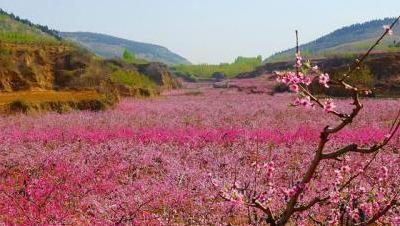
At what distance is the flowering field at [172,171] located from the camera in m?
8.78

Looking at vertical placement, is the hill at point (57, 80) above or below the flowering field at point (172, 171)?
above

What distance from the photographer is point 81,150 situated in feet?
58.5

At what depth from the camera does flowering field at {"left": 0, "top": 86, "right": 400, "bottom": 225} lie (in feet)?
28.8

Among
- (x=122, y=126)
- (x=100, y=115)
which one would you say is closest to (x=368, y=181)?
(x=122, y=126)

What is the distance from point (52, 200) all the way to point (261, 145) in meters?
9.25

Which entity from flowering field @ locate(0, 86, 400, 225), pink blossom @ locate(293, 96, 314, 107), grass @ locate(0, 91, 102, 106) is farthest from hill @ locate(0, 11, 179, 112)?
pink blossom @ locate(293, 96, 314, 107)

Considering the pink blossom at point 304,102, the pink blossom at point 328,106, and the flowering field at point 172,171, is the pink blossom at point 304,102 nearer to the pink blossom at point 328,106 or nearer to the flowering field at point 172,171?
the pink blossom at point 328,106

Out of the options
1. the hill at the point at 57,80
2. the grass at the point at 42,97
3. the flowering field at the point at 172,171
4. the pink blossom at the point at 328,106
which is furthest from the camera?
the hill at the point at 57,80

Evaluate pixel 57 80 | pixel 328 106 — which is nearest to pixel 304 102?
pixel 328 106

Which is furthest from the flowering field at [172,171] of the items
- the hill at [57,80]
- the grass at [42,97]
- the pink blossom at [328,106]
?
the hill at [57,80]

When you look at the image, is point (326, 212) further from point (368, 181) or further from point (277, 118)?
point (277, 118)

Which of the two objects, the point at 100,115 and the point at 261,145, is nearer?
the point at 261,145

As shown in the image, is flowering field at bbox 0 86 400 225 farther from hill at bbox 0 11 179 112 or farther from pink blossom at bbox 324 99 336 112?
hill at bbox 0 11 179 112

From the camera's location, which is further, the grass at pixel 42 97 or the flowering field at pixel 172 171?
the grass at pixel 42 97
